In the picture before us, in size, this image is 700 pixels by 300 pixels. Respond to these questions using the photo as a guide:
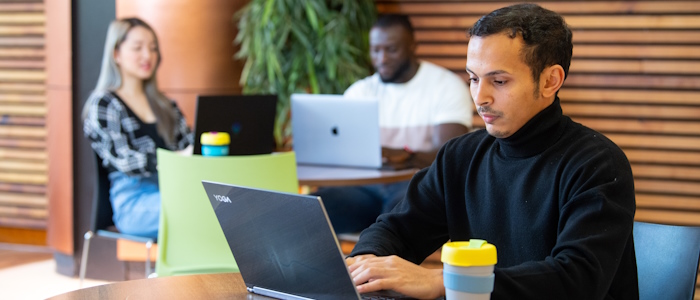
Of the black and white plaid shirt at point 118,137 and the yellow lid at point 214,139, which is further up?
the yellow lid at point 214,139

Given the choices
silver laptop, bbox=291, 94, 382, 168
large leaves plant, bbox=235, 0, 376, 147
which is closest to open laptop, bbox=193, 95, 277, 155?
silver laptop, bbox=291, 94, 382, 168

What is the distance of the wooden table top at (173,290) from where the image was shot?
5.13 feet

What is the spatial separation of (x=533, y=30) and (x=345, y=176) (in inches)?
72.5

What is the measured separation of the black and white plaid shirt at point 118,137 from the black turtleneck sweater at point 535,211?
88.7 inches

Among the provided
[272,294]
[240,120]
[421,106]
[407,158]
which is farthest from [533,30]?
[421,106]

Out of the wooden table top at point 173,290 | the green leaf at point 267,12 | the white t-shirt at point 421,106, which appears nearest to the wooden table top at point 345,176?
the white t-shirt at point 421,106

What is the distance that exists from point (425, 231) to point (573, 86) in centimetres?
359

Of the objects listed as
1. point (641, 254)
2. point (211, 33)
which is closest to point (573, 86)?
point (211, 33)

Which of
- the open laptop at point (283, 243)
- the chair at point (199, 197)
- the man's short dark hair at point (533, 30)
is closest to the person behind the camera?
the open laptop at point (283, 243)

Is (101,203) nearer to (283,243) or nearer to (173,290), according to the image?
(173,290)

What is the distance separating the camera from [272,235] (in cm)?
150

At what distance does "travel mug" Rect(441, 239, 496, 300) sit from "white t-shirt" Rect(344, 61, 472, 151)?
9.76 ft

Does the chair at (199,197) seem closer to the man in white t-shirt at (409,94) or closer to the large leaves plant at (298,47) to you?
the man in white t-shirt at (409,94)

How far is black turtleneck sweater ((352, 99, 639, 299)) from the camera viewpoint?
1.50 m
